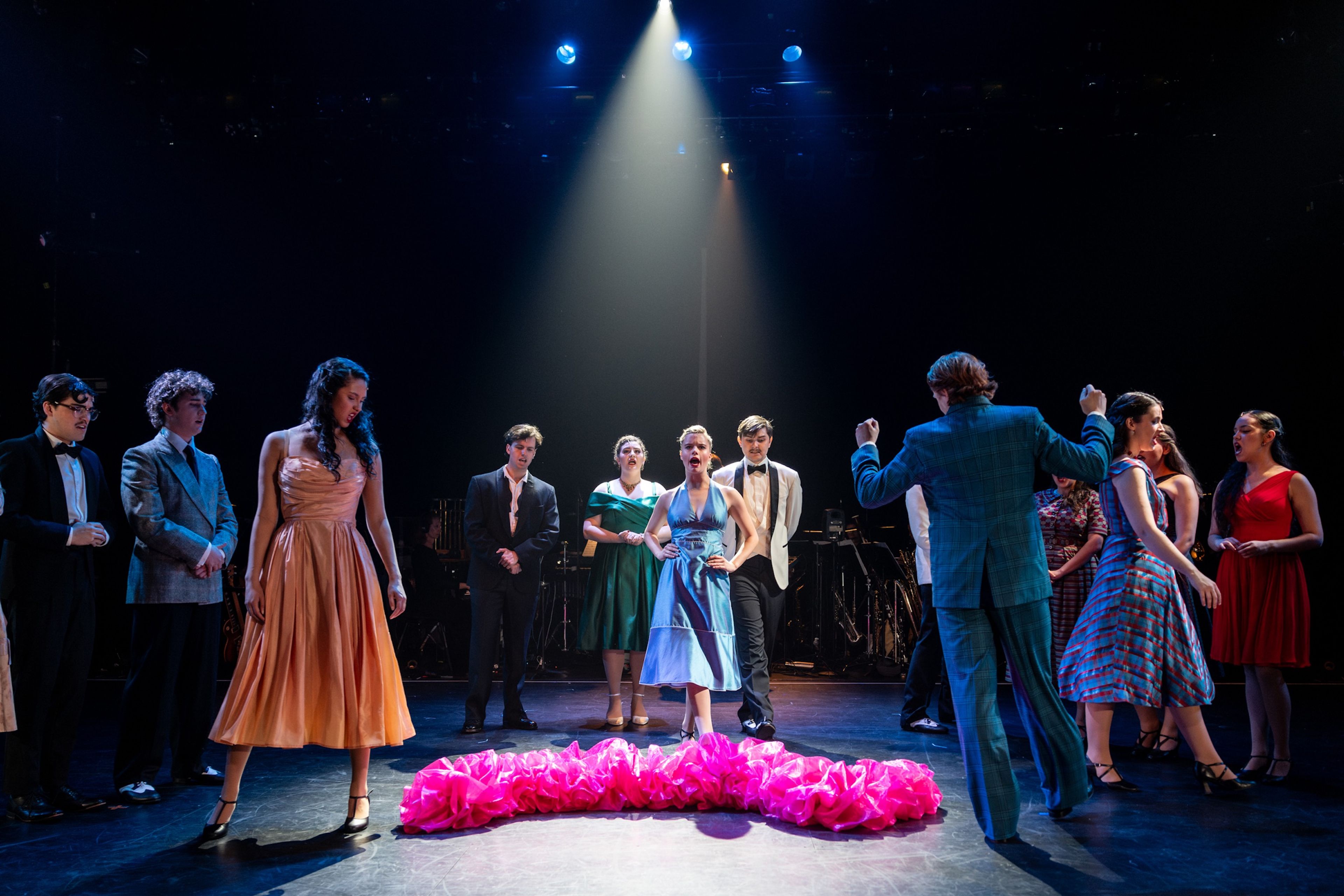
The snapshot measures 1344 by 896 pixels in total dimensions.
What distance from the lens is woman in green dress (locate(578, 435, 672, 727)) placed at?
5066mm

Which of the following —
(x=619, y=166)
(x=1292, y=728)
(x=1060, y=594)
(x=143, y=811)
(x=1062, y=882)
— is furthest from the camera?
(x=619, y=166)

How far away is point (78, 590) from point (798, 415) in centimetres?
702

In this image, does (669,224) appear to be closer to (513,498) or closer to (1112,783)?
(513,498)

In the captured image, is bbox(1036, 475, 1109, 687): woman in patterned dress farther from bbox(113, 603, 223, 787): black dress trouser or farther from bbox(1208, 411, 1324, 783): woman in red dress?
bbox(113, 603, 223, 787): black dress trouser

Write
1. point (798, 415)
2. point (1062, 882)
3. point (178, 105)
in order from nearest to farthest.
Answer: point (1062, 882)
point (178, 105)
point (798, 415)

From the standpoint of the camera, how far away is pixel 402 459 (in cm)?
901

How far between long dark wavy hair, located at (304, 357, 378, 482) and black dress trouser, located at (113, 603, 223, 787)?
3.85 feet

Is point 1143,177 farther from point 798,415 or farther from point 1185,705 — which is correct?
point 1185,705

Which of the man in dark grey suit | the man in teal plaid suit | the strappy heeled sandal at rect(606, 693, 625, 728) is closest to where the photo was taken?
the man in teal plaid suit

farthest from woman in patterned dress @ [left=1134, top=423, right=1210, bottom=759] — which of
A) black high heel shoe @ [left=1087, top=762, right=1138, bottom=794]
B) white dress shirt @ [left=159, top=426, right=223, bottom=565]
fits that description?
white dress shirt @ [left=159, top=426, right=223, bottom=565]

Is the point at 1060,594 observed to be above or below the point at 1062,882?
above

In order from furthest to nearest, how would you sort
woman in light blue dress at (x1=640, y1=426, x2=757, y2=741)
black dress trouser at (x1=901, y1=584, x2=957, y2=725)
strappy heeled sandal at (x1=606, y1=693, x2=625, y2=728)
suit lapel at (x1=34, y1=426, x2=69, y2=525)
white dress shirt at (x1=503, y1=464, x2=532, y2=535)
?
white dress shirt at (x1=503, y1=464, x2=532, y2=535) < strappy heeled sandal at (x1=606, y1=693, x2=625, y2=728) < black dress trouser at (x1=901, y1=584, x2=957, y2=725) < woman in light blue dress at (x1=640, y1=426, x2=757, y2=741) < suit lapel at (x1=34, y1=426, x2=69, y2=525)

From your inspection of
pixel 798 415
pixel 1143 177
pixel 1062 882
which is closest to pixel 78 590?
pixel 1062 882

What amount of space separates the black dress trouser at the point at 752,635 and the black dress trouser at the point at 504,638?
1232mm
